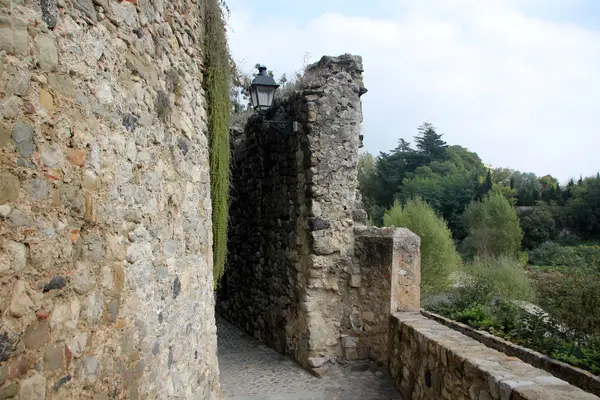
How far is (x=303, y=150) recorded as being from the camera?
668 cm

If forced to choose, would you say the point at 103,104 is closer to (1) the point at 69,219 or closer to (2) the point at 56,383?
(1) the point at 69,219

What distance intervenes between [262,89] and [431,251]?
9924 millimetres

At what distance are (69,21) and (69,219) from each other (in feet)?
2.44

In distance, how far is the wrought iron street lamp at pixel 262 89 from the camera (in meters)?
6.55

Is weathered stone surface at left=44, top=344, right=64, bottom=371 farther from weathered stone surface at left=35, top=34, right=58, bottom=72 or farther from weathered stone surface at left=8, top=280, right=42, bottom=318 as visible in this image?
weathered stone surface at left=35, top=34, right=58, bottom=72

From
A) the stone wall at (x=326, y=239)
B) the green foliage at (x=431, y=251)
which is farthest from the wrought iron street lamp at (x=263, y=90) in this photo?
the green foliage at (x=431, y=251)

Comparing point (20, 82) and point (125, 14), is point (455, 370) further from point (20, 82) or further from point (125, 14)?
point (20, 82)

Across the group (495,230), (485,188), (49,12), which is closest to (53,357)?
(49,12)

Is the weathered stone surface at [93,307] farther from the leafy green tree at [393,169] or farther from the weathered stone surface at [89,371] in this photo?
the leafy green tree at [393,169]

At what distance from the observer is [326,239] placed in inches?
255

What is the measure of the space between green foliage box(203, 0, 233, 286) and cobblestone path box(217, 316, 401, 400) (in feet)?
6.16

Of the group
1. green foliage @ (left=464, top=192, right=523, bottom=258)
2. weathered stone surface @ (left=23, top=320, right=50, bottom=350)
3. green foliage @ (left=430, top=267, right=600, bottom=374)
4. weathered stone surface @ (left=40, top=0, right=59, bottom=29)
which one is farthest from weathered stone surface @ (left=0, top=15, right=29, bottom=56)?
green foliage @ (left=464, top=192, right=523, bottom=258)

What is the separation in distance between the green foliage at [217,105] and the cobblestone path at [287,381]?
188 cm

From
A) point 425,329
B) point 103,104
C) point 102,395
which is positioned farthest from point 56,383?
point 425,329
